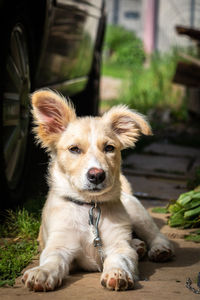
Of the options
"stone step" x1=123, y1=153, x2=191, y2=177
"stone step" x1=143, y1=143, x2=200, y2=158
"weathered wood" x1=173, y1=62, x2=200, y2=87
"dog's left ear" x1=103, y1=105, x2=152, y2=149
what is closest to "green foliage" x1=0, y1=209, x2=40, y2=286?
"dog's left ear" x1=103, y1=105, x2=152, y2=149

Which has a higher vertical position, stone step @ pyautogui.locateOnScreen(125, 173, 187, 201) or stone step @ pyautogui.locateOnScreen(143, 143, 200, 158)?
stone step @ pyautogui.locateOnScreen(143, 143, 200, 158)

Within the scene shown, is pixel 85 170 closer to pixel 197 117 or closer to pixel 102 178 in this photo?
pixel 102 178

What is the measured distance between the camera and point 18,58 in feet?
14.5

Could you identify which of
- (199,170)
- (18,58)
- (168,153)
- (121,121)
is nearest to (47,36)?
(18,58)

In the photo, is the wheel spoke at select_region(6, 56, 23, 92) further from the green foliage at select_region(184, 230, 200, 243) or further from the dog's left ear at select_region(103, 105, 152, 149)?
the green foliage at select_region(184, 230, 200, 243)

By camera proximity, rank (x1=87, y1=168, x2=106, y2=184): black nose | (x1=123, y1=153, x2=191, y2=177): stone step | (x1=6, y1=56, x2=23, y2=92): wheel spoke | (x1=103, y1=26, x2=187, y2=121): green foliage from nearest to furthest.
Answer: (x1=87, y1=168, x2=106, y2=184): black nose < (x1=6, y1=56, x2=23, y2=92): wheel spoke < (x1=123, y1=153, x2=191, y2=177): stone step < (x1=103, y1=26, x2=187, y2=121): green foliage

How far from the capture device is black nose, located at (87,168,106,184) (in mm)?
3174

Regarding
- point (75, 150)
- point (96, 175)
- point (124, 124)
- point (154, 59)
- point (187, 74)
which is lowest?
point (96, 175)

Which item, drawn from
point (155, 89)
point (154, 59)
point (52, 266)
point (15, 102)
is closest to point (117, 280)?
point (52, 266)

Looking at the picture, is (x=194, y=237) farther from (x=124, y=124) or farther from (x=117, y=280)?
(x=117, y=280)

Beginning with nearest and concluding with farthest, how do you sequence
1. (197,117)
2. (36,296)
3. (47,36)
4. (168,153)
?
(36,296), (47,36), (168,153), (197,117)

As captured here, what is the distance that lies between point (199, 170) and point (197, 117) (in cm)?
499

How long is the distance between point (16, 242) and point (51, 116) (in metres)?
1.08

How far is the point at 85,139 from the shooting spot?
3.41 m
